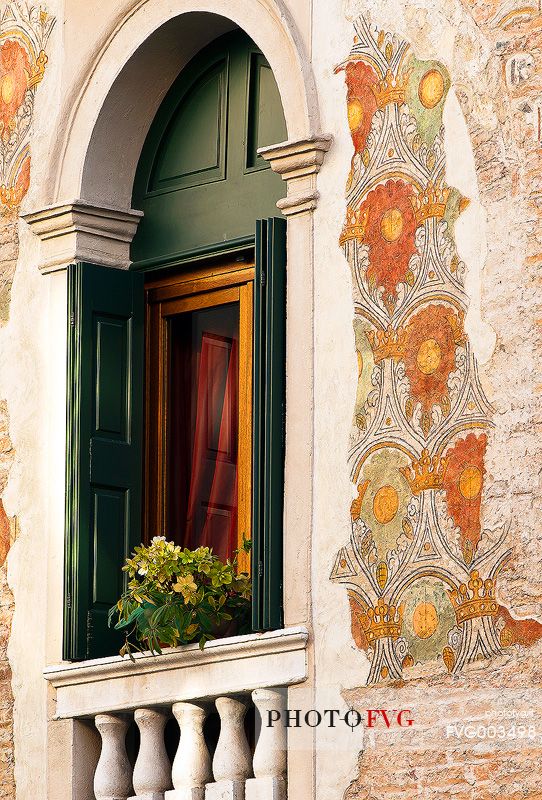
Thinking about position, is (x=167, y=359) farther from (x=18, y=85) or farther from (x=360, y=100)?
(x=360, y=100)

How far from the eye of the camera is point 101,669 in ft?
30.1

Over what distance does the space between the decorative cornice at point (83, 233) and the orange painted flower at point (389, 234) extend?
69.7 inches

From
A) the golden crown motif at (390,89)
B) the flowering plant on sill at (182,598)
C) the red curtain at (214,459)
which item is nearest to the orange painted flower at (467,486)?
the flowering plant on sill at (182,598)

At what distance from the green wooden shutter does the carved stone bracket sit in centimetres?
13

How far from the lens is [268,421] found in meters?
8.72

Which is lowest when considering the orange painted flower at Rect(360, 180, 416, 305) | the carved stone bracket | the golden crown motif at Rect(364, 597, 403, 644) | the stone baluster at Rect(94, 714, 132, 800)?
the stone baluster at Rect(94, 714, 132, 800)

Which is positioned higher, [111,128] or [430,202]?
[111,128]

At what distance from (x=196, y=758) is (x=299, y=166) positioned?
8.54ft

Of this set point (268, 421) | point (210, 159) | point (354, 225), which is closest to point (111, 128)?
point (210, 159)

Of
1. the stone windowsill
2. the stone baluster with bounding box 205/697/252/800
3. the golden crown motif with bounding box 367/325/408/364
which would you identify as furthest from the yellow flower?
the golden crown motif with bounding box 367/325/408/364

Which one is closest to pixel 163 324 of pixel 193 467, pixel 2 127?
pixel 193 467

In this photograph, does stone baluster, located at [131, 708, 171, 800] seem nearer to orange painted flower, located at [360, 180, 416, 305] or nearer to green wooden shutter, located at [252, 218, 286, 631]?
green wooden shutter, located at [252, 218, 286, 631]

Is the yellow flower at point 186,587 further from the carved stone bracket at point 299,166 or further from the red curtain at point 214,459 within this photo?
the carved stone bracket at point 299,166

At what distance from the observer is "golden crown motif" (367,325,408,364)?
8305mm
